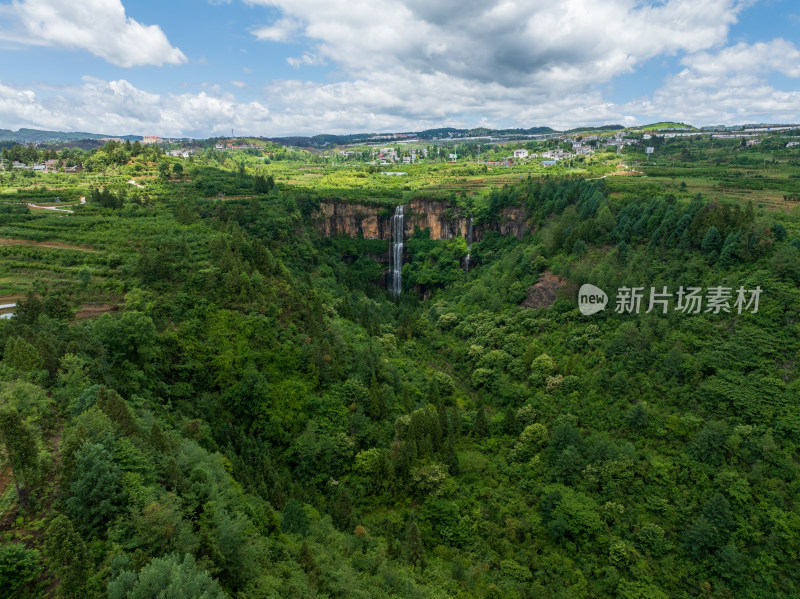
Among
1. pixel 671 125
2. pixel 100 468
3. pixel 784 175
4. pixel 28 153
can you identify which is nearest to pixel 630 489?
pixel 100 468

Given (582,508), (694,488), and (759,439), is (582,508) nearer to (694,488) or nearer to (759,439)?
(694,488)

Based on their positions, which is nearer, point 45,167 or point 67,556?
point 67,556

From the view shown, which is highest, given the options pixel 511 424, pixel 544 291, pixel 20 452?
pixel 20 452

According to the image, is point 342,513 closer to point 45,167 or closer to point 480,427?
point 480,427
